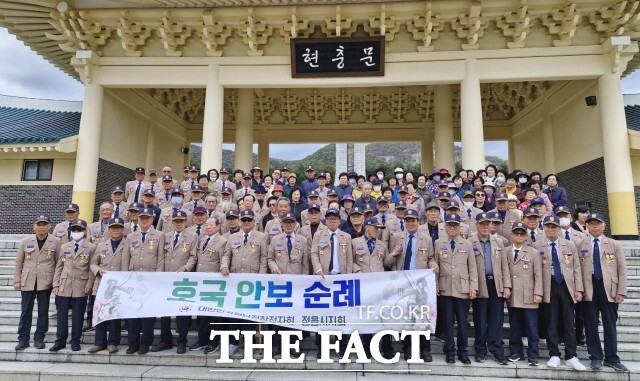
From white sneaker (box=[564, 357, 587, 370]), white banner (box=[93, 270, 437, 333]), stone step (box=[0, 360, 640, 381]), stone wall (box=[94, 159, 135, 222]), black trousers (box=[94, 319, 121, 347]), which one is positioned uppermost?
stone wall (box=[94, 159, 135, 222])

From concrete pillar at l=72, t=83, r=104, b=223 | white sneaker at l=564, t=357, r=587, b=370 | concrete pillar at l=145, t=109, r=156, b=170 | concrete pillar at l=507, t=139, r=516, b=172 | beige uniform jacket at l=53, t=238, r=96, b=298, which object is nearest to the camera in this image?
white sneaker at l=564, t=357, r=587, b=370

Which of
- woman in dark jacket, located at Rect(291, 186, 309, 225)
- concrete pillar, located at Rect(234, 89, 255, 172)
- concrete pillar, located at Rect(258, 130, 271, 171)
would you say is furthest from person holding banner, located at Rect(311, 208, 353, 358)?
concrete pillar, located at Rect(258, 130, 271, 171)

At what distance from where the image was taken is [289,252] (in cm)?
525

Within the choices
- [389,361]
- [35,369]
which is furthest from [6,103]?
[389,361]

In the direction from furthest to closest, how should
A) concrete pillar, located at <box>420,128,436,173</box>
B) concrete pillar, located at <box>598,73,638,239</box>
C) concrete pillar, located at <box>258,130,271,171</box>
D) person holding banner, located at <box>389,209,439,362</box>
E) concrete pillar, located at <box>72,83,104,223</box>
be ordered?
1. concrete pillar, located at <box>258,130,271,171</box>
2. concrete pillar, located at <box>420,128,436,173</box>
3. concrete pillar, located at <box>72,83,104,223</box>
4. concrete pillar, located at <box>598,73,638,239</box>
5. person holding banner, located at <box>389,209,439,362</box>

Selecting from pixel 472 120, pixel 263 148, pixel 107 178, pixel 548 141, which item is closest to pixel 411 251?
pixel 472 120

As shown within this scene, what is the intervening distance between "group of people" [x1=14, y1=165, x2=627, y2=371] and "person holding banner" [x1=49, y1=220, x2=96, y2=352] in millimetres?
14

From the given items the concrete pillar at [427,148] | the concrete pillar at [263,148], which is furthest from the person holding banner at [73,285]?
the concrete pillar at [427,148]

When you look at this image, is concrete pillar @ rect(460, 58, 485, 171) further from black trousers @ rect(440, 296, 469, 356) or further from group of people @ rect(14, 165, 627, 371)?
black trousers @ rect(440, 296, 469, 356)

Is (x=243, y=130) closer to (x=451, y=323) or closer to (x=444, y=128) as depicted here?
(x=444, y=128)

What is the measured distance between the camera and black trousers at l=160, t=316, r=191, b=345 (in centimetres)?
492

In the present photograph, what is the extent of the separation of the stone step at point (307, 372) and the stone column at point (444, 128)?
8.52 metres

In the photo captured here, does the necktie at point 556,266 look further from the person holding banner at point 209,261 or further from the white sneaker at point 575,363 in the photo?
the person holding banner at point 209,261

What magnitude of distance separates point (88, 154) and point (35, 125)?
2604 mm
